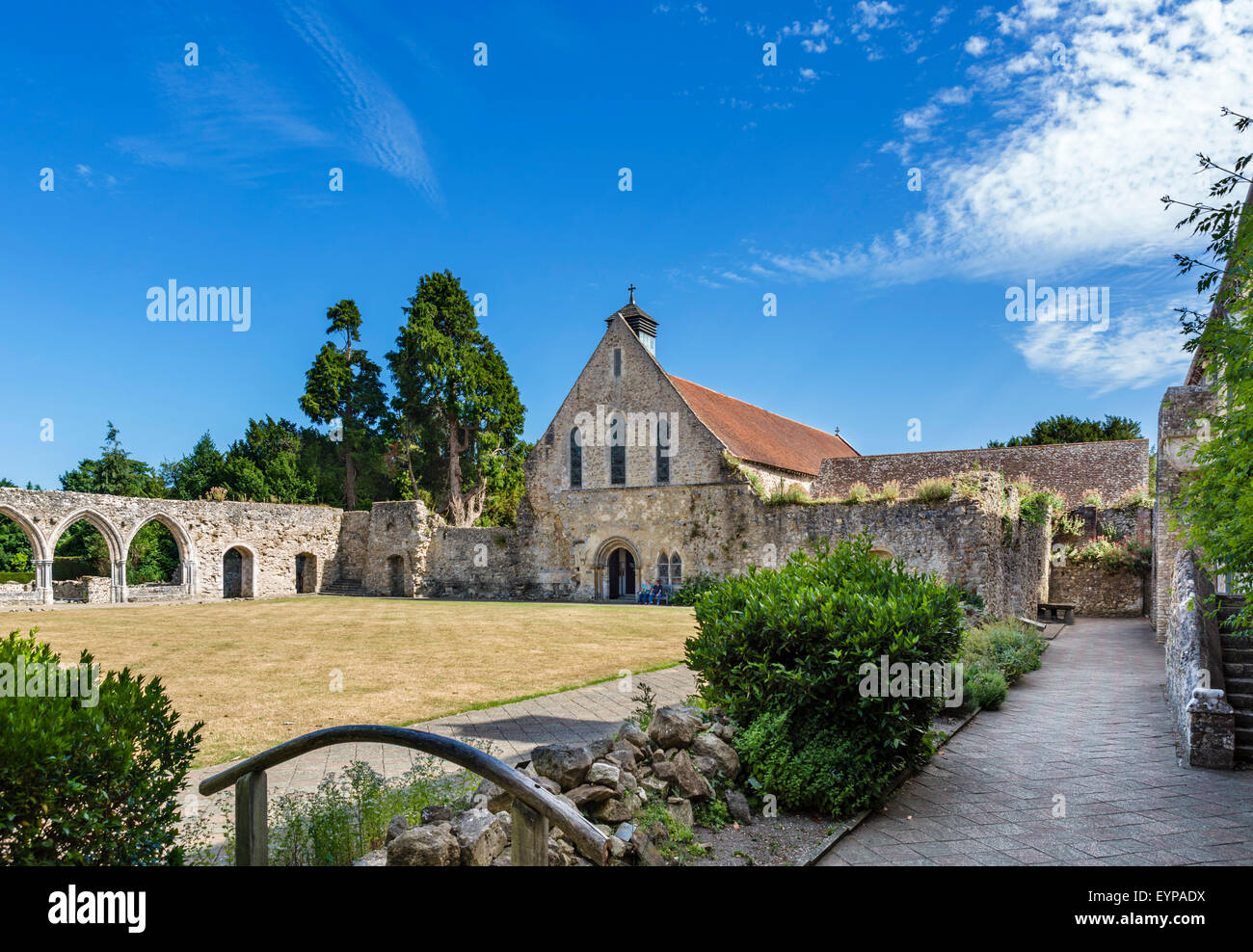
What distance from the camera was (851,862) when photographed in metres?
4.54

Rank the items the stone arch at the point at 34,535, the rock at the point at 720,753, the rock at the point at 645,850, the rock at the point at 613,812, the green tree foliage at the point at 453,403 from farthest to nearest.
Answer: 1. the green tree foliage at the point at 453,403
2. the stone arch at the point at 34,535
3. the rock at the point at 720,753
4. the rock at the point at 613,812
5. the rock at the point at 645,850

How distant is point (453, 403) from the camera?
130ft

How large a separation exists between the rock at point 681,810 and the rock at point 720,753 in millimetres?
584

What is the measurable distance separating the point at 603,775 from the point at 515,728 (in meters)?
3.28

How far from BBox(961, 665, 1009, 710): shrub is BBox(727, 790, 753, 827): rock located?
192 inches

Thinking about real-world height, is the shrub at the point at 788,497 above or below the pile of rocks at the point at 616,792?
above

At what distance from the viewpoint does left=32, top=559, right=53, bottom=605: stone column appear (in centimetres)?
2509

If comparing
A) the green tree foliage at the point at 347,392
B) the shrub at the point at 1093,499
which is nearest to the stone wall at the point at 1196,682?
the shrub at the point at 1093,499

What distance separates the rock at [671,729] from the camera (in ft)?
18.8

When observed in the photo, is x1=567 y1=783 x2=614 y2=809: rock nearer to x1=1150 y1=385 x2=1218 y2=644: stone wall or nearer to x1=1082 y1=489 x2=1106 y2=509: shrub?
x1=1150 y1=385 x2=1218 y2=644: stone wall

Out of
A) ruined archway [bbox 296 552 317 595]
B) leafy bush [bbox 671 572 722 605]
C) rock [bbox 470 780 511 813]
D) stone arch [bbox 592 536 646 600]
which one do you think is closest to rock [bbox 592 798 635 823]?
rock [bbox 470 780 511 813]

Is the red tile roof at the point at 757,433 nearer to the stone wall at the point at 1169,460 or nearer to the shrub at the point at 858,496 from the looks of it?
the shrub at the point at 858,496
